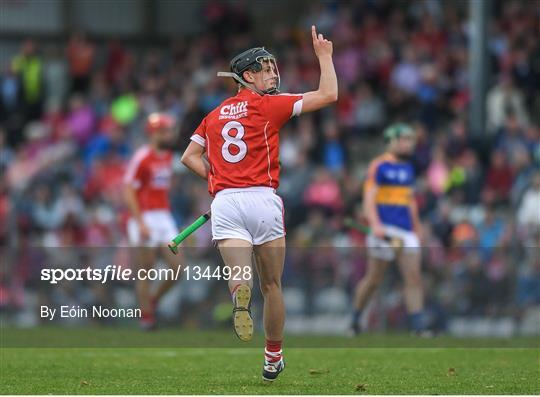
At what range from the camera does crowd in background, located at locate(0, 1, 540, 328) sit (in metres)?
19.6

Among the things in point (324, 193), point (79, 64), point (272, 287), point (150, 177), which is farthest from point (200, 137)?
point (79, 64)

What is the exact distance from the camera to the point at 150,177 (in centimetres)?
1848

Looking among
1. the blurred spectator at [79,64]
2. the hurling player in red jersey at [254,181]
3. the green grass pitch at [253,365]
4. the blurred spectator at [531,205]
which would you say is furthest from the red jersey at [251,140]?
the blurred spectator at [79,64]

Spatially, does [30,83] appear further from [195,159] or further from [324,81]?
[324,81]

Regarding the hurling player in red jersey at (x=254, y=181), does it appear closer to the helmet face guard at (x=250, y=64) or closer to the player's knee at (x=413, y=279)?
the helmet face guard at (x=250, y=64)

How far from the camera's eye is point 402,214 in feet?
58.2

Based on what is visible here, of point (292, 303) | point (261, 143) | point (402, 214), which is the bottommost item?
point (292, 303)

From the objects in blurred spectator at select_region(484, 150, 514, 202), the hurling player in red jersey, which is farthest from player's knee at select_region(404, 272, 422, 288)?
the hurling player in red jersey

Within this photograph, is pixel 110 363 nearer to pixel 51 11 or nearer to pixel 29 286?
pixel 29 286

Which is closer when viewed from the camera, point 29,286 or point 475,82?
point 29,286

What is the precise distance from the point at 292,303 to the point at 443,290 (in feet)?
6.32

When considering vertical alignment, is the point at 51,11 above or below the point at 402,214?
above

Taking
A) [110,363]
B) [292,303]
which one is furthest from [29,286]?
[110,363]

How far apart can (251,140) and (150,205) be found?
24.5ft
